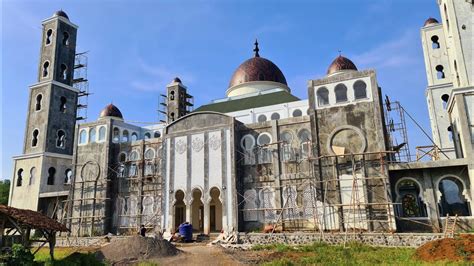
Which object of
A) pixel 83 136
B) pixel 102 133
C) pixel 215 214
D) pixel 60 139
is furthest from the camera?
pixel 60 139

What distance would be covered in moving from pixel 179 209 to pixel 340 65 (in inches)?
723

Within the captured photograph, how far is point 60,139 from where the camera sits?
110ft

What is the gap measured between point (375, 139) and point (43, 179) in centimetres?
2623

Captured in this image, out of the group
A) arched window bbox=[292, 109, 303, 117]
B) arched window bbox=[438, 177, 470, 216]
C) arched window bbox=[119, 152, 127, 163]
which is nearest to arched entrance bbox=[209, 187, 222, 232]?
arched window bbox=[119, 152, 127, 163]

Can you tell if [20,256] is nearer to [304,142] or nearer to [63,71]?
[304,142]

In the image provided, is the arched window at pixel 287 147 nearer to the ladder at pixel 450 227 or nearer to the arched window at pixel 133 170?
the ladder at pixel 450 227

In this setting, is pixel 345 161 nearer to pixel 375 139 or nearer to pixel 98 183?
pixel 375 139

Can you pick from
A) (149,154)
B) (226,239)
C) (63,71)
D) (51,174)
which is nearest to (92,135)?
(51,174)

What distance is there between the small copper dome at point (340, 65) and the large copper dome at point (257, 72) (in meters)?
5.52

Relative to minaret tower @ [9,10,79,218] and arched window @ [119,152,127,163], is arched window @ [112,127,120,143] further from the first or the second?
minaret tower @ [9,10,79,218]

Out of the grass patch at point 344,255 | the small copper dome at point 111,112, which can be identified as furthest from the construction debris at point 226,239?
the small copper dome at point 111,112

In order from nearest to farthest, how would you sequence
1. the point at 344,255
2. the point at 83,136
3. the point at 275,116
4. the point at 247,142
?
the point at 344,255
the point at 247,142
the point at 275,116
the point at 83,136

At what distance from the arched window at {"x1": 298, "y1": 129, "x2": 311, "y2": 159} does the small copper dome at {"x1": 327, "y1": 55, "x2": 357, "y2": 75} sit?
36.1 ft

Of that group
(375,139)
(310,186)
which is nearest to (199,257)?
(310,186)
